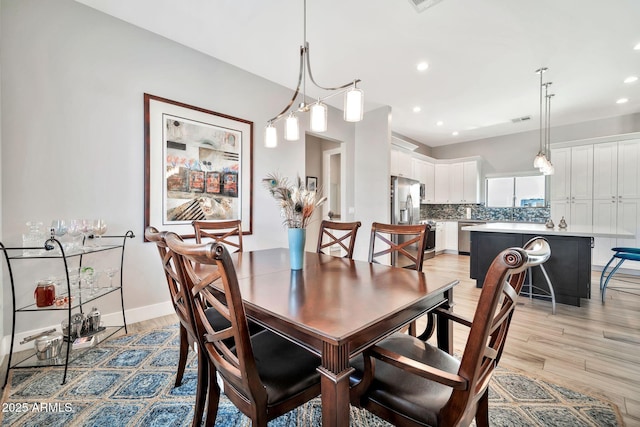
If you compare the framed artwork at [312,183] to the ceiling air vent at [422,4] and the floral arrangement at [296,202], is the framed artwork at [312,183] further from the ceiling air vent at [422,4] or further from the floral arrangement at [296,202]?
the floral arrangement at [296,202]

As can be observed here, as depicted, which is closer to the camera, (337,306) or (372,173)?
(337,306)

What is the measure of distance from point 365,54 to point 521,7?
1415 millimetres

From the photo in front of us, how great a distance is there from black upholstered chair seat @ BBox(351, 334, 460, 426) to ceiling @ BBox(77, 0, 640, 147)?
2.62 metres

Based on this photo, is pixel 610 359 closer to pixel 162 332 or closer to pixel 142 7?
pixel 162 332

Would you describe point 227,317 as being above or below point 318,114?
below

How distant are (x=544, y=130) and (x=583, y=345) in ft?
17.1

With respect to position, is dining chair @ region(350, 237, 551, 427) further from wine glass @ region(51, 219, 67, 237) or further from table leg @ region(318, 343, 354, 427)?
wine glass @ region(51, 219, 67, 237)

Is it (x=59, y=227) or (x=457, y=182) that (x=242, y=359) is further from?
(x=457, y=182)

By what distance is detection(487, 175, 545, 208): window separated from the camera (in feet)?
20.0

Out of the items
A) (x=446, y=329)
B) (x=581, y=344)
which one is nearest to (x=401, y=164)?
(x=581, y=344)

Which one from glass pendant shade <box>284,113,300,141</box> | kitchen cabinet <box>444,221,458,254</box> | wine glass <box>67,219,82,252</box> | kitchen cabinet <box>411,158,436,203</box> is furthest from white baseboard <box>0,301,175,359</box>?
kitchen cabinet <box>444,221,458,254</box>

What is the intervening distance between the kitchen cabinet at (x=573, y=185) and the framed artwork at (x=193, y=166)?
5.75 meters

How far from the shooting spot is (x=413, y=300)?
1.13 meters

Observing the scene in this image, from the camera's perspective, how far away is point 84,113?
2.33 m
